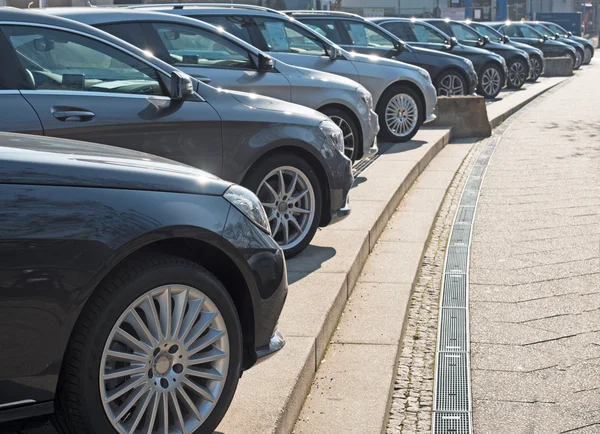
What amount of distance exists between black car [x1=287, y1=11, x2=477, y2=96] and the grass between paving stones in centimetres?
771

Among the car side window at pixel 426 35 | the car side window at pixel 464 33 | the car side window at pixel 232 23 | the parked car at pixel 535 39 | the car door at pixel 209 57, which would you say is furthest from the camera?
the parked car at pixel 535 39

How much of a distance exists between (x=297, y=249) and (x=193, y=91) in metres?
1.36

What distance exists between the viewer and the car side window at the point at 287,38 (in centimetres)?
1092

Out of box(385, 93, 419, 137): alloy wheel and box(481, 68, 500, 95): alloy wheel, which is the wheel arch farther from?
box(481, 68, 500, 95): alloy wheel

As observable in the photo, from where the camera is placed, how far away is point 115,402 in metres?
3.31

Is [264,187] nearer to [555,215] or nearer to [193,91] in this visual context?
[193,91]

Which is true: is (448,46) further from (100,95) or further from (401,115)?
(100,95)

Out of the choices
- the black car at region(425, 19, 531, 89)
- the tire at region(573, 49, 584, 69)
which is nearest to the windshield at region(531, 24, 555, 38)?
the tire at region(573, 49, 584, 69)

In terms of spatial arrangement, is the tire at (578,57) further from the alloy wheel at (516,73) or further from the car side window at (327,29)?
the car side window at (327,29)

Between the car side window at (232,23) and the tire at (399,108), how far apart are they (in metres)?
2.78

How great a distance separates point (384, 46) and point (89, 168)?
13428 millimetres

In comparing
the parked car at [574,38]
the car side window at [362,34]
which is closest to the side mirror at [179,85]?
the car side window at [362,34]

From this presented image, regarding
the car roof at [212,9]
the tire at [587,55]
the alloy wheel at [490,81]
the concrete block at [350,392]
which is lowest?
the tire at [587,55]

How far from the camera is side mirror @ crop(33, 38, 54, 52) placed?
17.3ft
